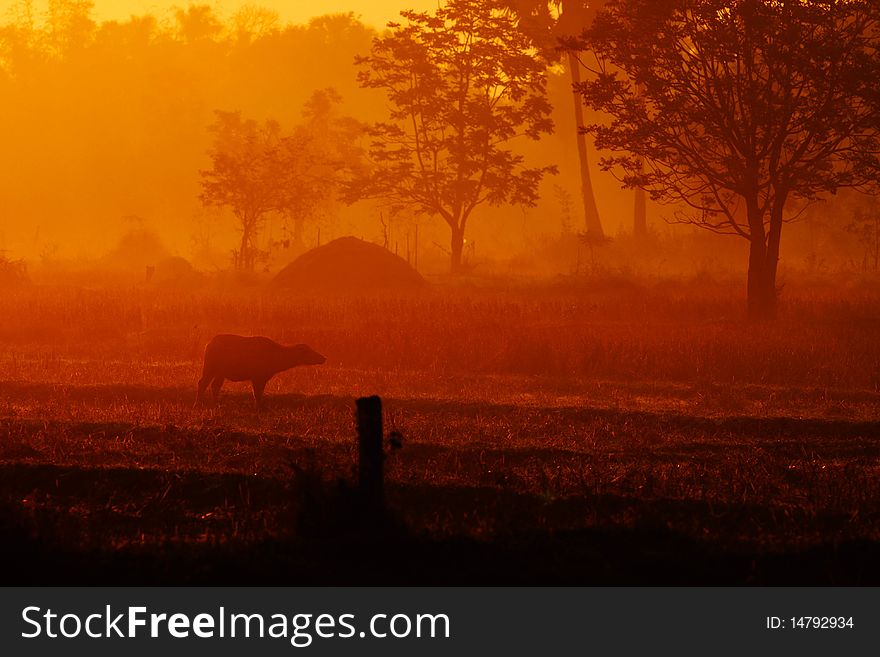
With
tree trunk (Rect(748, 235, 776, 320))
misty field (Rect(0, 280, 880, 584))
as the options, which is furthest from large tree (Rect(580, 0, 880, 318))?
misty field (Rect(0, 280, 880, 584))

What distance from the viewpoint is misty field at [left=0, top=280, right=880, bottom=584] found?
7035 millimetres

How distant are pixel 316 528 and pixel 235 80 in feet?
327

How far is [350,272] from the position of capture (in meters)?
Answer: 33.2

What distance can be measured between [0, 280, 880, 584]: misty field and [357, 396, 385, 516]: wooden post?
0.57 feet

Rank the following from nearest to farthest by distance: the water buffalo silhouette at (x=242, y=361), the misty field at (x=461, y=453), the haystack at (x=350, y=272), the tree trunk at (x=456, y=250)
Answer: the misty field at (x=461, y=453) < the water buffalo silhouette at (x=242, y=361) < the haystack at (x=350, y=272) < the tree trunk at (x=456, y=250)

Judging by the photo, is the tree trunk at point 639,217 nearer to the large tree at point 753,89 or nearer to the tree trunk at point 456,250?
the tree trunk at point 456,250

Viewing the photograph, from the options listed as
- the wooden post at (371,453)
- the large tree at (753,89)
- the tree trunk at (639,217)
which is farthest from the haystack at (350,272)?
the wooden post at (371,453)

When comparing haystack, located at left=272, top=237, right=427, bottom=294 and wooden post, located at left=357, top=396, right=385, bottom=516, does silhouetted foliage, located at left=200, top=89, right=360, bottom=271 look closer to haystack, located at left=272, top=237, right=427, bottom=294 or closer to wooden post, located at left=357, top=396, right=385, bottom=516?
haystack, located at left=272, top=237, right=427, bottom=294

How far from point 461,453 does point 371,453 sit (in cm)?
306

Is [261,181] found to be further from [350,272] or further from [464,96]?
[350,272]

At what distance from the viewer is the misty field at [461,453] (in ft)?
23.1

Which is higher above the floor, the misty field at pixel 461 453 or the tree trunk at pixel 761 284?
the tree trunk at pixel 761 284

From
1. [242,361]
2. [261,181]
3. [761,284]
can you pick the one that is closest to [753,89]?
[761,284]

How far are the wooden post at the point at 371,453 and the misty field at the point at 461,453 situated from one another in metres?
0.18
